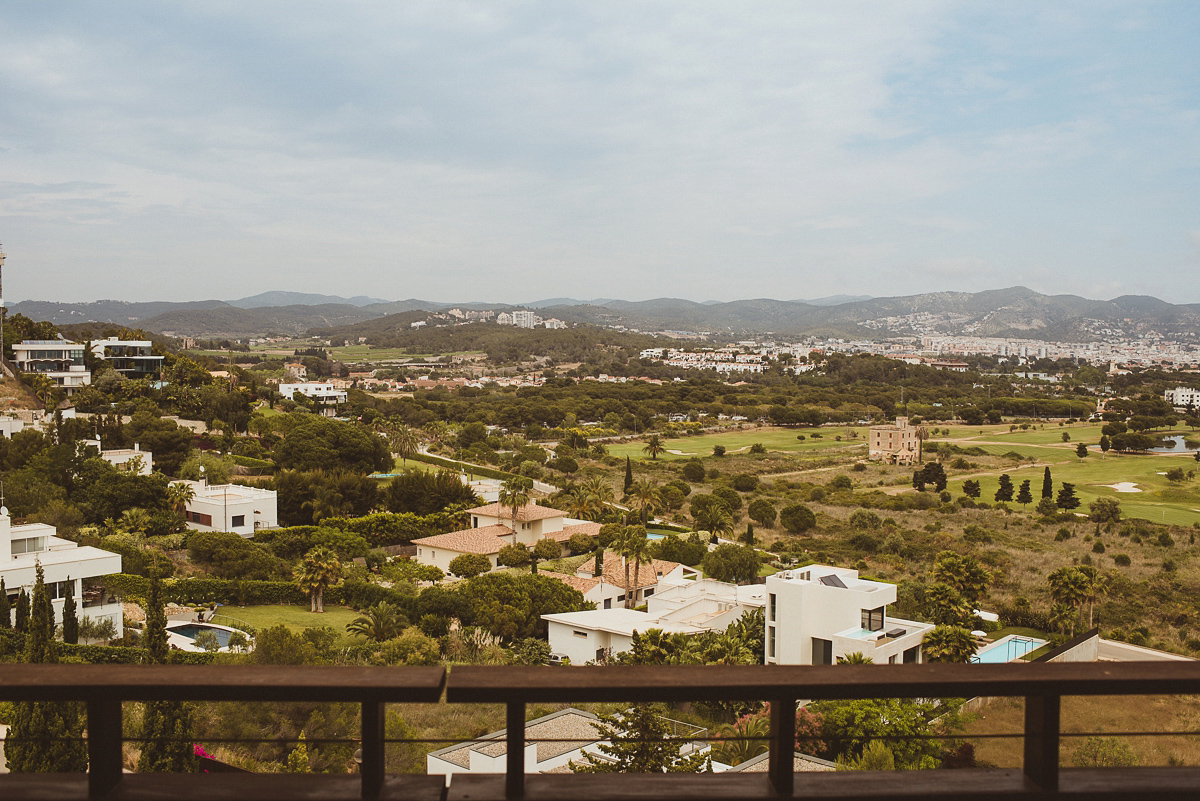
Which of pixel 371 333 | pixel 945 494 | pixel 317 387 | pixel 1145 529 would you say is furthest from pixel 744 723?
pixel 371 333

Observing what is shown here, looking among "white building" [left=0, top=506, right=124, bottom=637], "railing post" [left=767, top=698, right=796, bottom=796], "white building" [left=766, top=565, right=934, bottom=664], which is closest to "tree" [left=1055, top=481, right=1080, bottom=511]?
"white building" [left=766, top=565, right=934, bottom=664]

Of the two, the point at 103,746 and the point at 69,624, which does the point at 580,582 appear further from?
the point at 103,746

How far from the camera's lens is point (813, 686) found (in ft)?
4.94

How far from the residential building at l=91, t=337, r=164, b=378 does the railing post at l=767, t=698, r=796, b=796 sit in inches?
1876

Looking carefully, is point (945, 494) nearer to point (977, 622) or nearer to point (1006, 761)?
point (977, 622)

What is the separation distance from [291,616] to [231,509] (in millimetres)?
7179

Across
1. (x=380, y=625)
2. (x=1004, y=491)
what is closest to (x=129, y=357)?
(x=380, y=625)

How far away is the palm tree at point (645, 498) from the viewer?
31969 millimetres

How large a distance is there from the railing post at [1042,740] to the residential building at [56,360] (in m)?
44.7

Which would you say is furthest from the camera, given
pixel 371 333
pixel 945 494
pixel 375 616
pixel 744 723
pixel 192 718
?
pixel 371 333

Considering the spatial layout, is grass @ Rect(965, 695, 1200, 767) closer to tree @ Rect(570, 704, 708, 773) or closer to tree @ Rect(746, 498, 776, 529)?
tree @ Rect(570, 704, 708, 773)

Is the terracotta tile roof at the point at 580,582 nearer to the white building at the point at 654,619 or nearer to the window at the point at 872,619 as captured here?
the white building at the point at 654,619

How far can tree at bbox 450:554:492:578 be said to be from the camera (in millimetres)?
24047

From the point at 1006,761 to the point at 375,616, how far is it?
17.0 m
